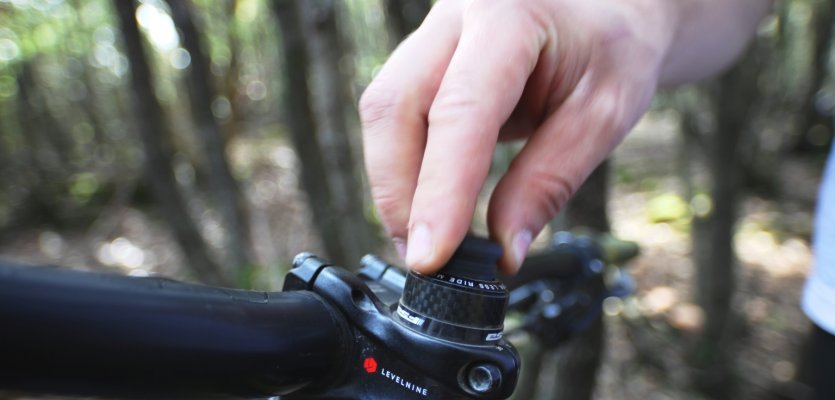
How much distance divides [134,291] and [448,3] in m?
0.58

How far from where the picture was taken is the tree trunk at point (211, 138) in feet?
9.80

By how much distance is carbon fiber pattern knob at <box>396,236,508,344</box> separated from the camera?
612 millimetres

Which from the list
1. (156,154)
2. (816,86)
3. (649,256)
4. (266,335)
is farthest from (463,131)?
(816,86)

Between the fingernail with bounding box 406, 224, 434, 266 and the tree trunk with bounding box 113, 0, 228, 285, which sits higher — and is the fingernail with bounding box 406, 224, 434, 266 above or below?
above

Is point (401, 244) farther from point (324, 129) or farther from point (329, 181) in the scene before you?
point (329, 181)

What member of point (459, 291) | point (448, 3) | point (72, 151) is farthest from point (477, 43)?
point (72, 151)

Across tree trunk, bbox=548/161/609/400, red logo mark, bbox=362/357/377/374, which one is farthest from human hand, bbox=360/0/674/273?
tree trunk, bbox=548/161/609/400

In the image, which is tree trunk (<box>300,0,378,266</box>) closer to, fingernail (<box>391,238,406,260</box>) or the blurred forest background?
the blurred forest background

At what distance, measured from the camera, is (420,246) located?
65 cm

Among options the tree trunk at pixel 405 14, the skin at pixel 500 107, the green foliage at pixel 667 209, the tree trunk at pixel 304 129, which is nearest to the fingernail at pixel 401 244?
the skin at pixel 500 107

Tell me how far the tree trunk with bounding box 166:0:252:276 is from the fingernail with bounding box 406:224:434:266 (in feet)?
8.67

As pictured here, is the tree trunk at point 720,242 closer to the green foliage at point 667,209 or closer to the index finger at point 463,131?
the index finger at point 463,131

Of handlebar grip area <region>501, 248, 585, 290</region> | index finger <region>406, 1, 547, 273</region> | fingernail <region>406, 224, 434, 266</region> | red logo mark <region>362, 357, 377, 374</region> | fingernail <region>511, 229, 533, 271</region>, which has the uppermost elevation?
index finger <region>406, 1, 547, 273</region>

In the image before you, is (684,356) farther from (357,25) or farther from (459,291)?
(357,25)
